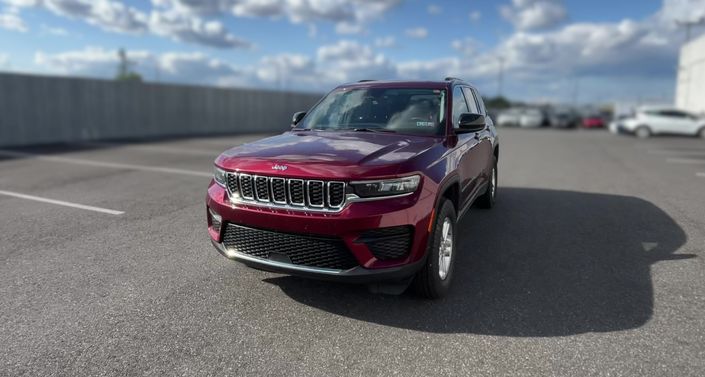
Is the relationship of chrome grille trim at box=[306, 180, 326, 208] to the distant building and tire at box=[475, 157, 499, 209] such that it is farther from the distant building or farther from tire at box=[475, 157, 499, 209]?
the distant building

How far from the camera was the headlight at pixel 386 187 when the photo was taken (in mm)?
3164

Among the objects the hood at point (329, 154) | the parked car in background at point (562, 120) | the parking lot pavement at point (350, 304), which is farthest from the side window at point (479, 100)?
the parked car in background at point (562, 120)

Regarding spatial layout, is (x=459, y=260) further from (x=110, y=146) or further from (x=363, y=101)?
(x=110, y=146)

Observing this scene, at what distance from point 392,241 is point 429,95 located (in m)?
1.98

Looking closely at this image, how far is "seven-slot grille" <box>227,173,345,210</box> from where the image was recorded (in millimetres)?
3188

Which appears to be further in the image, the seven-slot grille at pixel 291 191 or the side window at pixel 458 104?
the side window at pixel 458 104

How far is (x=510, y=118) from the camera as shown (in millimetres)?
40688

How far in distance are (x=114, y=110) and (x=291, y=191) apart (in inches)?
739

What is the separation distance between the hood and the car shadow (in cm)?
109

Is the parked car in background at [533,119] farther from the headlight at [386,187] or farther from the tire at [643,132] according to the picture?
the headlight at [386,187]

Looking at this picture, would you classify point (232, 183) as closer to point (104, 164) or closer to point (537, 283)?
point (537, 283)

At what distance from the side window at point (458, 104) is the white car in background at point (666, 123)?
939 inches

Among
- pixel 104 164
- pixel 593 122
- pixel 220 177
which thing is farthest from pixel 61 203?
pixel 593 122

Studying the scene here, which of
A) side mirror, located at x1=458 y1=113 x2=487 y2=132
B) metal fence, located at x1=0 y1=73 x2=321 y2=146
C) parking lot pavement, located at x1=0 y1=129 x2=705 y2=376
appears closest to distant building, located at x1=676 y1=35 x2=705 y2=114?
metal fence, located at x1=0 y1=73 x2=321 y2=146
